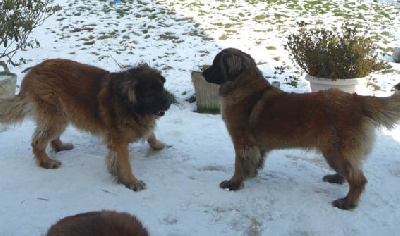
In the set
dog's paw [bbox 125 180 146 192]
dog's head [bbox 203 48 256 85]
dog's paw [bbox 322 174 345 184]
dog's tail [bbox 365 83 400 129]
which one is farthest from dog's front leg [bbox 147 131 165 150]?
dog's tail [bbox 365 83 400 129]

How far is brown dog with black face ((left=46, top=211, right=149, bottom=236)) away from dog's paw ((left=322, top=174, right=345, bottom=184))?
2388 mm

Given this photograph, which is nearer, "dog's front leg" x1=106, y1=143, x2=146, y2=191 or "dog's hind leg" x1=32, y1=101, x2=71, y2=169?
"dog's front leg" x1=106, y1=143, x2=146, y2=191

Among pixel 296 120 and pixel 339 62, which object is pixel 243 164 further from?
pixel 339 62

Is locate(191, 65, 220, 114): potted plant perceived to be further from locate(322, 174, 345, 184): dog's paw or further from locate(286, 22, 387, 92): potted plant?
locate(322, 174, 345, 184): dog's paw

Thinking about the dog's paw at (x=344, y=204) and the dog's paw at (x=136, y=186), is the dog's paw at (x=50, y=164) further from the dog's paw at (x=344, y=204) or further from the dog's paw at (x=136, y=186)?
the dog's paw at (x=344, y=204)

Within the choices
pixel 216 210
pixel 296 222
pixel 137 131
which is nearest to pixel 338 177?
pixel 296 222

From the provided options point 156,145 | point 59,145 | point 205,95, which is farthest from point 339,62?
point 59,145

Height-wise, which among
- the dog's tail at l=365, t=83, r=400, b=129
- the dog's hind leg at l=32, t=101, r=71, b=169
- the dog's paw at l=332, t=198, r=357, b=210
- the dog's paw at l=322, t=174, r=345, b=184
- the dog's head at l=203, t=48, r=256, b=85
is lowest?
the dog's paw at l=322, t=174, r=345, b=184

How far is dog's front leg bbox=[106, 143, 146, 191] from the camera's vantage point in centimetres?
401

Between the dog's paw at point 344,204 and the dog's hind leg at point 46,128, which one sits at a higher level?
the dog's hind leg at point 46,128

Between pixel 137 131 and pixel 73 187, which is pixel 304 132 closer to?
pixel 137 131

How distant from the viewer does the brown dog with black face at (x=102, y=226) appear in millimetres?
2066

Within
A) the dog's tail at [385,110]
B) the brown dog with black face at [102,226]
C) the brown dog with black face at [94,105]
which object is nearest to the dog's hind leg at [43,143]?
the brown dog with black face at [94,105]

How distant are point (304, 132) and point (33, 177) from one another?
2594 mm
